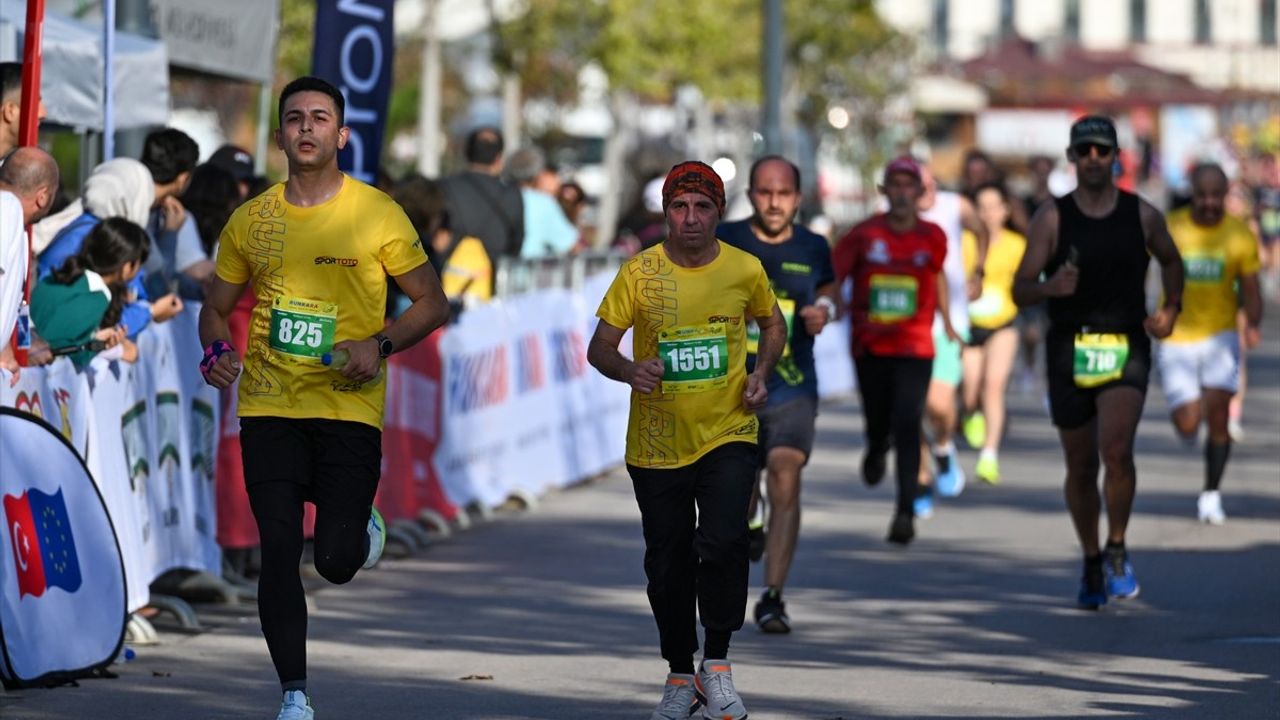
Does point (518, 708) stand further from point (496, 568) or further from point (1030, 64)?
point (1030, 64)

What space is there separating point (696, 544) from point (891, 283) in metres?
4.94

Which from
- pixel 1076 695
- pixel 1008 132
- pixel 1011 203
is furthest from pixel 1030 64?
pixel 1076 695

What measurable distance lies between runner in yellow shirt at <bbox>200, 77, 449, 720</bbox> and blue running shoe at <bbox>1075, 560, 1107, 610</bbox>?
411 centimetres

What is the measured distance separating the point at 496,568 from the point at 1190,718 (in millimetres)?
4816

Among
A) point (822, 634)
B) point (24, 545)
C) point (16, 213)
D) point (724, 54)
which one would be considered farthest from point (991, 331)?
point (724, 54)

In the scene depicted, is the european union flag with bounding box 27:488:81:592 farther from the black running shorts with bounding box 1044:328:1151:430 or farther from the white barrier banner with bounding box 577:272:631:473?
the white barrier banner with bounding box 577:272:631:473

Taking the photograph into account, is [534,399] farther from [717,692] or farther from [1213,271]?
[717,692]

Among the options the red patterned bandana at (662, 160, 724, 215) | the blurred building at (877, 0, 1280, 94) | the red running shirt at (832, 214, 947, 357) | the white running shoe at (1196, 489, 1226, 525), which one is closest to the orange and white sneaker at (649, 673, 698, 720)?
the red patterned bandana at (662, 160, 724, 215)

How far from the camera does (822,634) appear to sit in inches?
391

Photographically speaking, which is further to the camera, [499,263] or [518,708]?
[499,263]

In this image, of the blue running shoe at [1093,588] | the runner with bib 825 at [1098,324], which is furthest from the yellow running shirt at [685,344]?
the blue running shoe at [1093,588]

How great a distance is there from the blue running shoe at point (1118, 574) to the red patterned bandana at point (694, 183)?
3566 millimetres

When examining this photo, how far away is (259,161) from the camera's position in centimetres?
1583

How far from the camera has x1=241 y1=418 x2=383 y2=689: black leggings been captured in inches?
283
